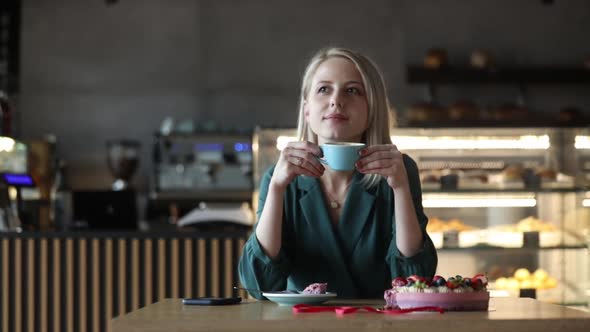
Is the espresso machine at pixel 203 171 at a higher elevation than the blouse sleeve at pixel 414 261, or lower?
higher

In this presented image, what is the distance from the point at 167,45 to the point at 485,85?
261 cm

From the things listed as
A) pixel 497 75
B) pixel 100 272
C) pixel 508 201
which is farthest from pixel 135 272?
pixel 497 75

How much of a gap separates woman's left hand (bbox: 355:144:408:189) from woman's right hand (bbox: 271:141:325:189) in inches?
3.8

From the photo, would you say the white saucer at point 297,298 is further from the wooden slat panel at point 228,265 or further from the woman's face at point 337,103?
the wooden slat panel at point 228,265

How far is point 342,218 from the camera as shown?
2506 millimetres

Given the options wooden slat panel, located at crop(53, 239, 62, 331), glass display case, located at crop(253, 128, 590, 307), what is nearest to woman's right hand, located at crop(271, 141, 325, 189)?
wooden slat panel, located at crop(53, 239, 62, 331)

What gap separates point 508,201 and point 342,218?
3.78 metres

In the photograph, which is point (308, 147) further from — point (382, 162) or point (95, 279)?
point (95, 279)

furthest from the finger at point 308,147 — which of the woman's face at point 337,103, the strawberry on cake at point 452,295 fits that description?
the strawberry on cake at point 452,295

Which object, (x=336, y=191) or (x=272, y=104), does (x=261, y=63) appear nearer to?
(x=272, y=104)

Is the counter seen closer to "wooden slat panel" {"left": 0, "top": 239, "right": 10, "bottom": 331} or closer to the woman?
"wooden slat panel" {"left": 0, "top": 239, "right": 10, "bottom": 331}

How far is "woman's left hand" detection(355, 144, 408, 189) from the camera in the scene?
215cm

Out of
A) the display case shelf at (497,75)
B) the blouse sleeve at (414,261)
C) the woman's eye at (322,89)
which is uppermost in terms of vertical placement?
the display case shelf at (497,75)

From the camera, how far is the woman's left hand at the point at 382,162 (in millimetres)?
2150
